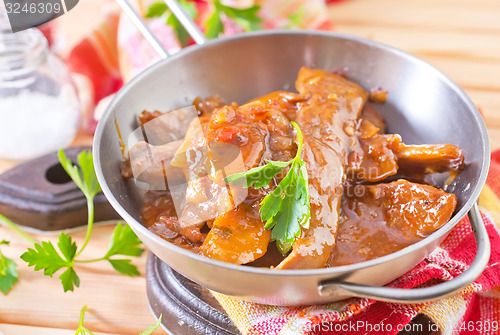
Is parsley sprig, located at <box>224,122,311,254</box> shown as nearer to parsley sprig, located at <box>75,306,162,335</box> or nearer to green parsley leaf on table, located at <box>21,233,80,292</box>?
parsley sprig, located at <box>75,306,162,335</box>

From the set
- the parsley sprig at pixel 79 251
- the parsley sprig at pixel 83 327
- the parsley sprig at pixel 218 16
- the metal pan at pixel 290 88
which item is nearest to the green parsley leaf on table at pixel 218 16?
the parsley sprig at pixel 218 16

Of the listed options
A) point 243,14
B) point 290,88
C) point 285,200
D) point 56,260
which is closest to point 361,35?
point 243,14

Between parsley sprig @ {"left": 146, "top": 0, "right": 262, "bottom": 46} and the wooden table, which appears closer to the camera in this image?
the wooden table

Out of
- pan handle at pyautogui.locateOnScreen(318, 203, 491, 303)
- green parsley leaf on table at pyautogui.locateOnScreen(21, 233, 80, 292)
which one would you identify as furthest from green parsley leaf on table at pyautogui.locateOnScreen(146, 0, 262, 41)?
pan handle at pyautogui.locateOnScreen(318, 203, 491, 303)

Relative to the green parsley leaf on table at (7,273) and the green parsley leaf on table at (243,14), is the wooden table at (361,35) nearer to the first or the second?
the green parsley leaf on table at (7,273)

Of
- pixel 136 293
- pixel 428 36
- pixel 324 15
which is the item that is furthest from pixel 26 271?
pixel 428 36

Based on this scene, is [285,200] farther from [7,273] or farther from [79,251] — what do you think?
[7,273]
